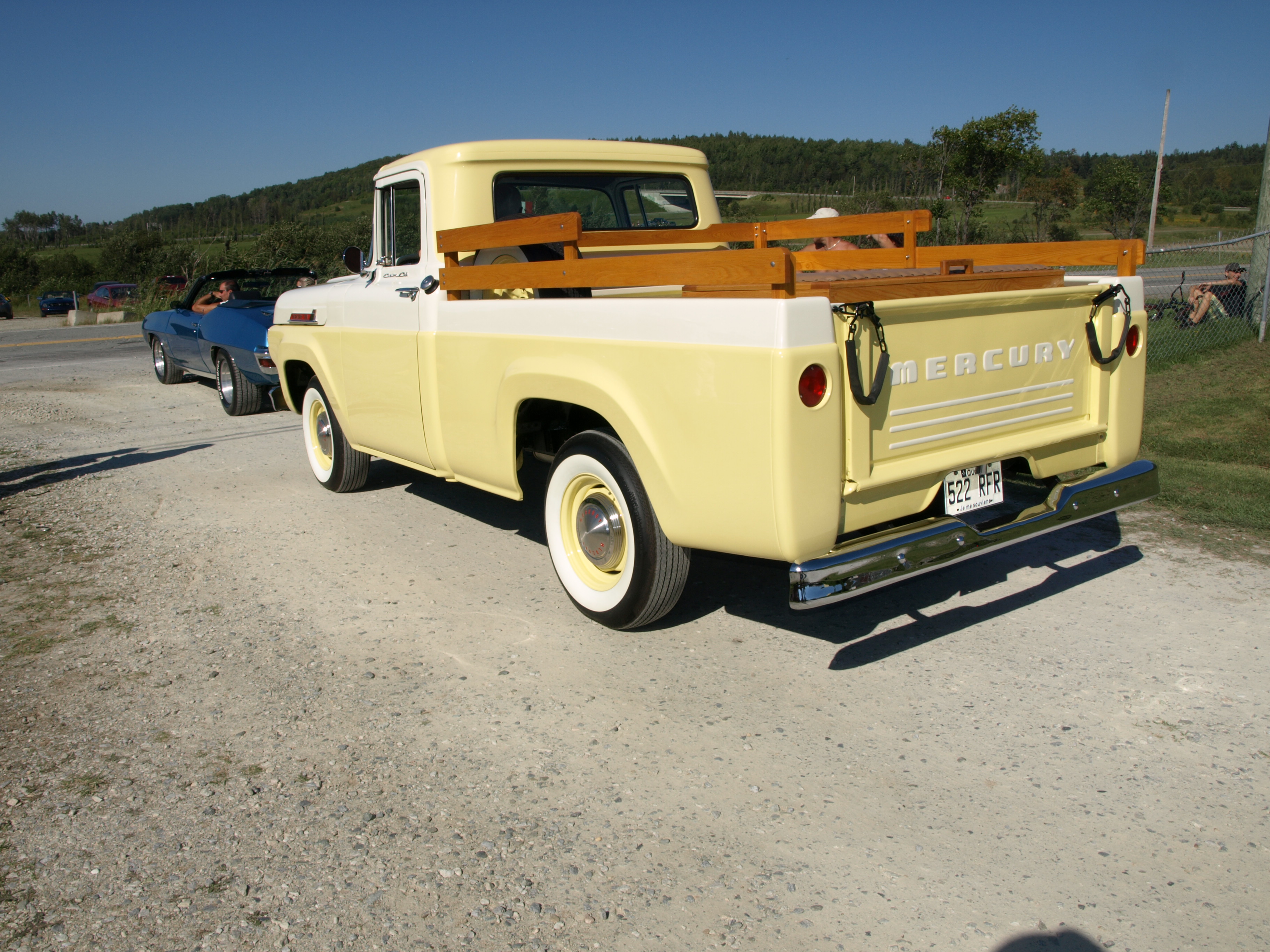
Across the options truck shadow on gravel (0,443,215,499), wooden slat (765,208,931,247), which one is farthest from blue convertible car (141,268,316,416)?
wooden slat (765,208,931,247)

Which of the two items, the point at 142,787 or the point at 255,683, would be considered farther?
the point at 255,683

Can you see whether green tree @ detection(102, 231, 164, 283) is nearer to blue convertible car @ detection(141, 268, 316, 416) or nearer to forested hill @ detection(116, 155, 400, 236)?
forested hill @ detection(116, 155, 400, 236)

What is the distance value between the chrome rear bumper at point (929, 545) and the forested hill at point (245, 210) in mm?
33548

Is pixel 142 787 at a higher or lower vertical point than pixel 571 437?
lower

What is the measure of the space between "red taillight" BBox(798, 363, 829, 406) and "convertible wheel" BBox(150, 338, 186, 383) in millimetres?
11057

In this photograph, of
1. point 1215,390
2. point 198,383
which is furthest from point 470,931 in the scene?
point 198,383

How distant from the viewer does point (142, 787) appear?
290 cm

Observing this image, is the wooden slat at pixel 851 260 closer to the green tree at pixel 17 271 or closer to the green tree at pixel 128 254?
the green tree at pixel 128 254

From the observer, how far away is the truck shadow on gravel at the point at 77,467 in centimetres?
699

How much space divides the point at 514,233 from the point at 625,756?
7.23 feet

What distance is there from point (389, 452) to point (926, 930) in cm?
402

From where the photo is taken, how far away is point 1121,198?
127 feet

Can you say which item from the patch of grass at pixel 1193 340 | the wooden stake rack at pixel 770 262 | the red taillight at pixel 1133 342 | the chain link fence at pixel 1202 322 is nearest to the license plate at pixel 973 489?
the wooden stake rack at pixel 770 262

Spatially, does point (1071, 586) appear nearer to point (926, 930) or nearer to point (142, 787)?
point (926, 930)
